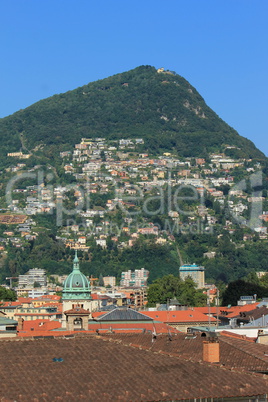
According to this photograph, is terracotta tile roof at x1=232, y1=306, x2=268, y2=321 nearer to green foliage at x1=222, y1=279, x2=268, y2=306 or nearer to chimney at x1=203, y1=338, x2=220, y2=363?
chimney at x1=203, y1=338, x2=220, y2=363

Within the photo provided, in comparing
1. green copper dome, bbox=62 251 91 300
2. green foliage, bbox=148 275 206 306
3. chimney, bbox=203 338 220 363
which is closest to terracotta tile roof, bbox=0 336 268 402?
chimney, bbox=203 338 220 363

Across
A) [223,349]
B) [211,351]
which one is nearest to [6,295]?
[223,349]

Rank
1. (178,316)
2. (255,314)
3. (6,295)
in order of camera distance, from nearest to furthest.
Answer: (255,314), (178,316), (6,295)

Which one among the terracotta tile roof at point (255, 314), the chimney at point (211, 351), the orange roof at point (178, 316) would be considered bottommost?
the orange roof at point (178, 316)

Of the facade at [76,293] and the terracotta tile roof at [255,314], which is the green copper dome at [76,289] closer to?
the facade at [76,293]

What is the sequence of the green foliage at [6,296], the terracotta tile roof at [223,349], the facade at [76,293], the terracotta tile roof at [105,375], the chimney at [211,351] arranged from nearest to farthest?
the terracotta tile roof at [105,375] < the chimney at [211,351] < the terracotta tile roof at [223,349] < the facade at [76,293] < the green foliage at [6,296]

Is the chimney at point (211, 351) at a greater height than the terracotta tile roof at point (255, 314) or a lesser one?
greater

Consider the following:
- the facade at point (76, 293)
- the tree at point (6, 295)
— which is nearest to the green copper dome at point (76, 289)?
the facade at point (76, 293)

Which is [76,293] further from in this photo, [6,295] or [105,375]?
[6,295]

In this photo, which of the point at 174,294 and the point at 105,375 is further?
the point at 174,294
